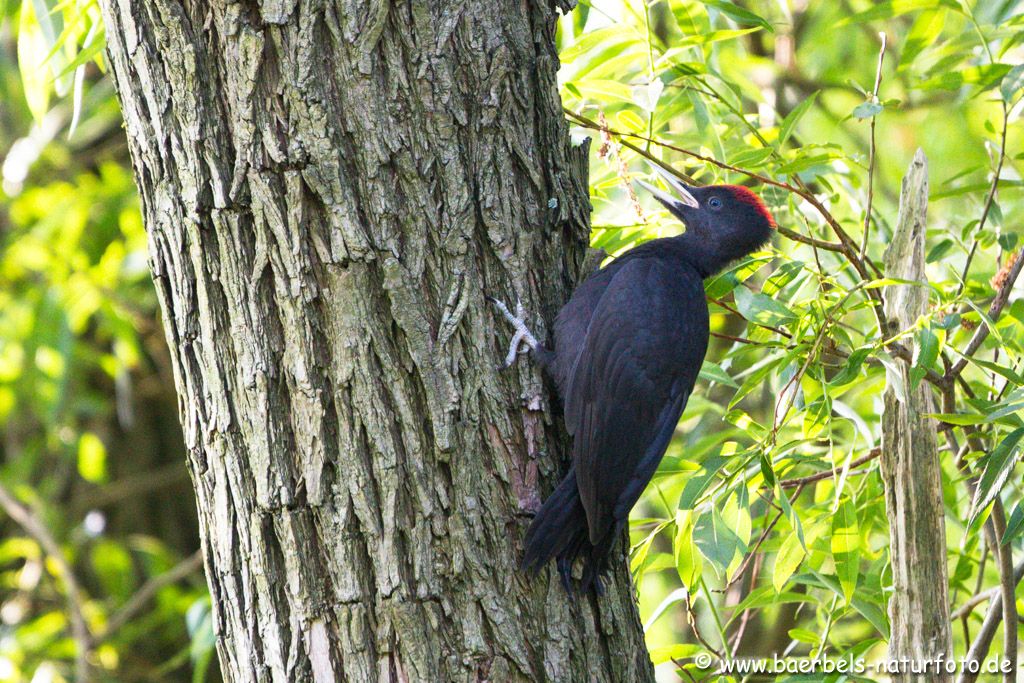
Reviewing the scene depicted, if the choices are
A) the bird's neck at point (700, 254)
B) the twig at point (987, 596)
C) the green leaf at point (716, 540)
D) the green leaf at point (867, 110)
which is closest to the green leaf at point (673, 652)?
the green leaf at point (716, 540)

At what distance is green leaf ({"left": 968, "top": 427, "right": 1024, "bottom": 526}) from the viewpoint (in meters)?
1.95

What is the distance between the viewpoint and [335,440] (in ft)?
5.85

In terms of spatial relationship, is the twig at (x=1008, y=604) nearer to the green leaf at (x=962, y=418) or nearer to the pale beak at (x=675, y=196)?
the green leaf at (x=962, y=418)

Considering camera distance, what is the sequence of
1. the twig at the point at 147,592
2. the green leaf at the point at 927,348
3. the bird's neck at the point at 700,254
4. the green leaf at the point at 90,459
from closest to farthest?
the green leaf at the point at 927,348 → the bird's neck at the point at 700,254 → the twig at the point at 147,592 → the green leaf at the point at 90,459

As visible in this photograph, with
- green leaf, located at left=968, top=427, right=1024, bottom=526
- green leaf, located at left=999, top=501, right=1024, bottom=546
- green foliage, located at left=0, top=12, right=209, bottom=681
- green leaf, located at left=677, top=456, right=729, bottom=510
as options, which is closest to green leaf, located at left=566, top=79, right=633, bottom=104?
green leaf, located at left=677, top=456, right=729, bottom=510

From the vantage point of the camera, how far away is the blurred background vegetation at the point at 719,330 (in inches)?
88.9

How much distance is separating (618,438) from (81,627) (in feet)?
11.5

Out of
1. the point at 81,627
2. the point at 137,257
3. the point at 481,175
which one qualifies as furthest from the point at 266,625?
the point at 81,627

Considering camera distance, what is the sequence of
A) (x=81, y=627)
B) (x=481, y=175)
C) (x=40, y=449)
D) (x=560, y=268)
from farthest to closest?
(x=40, y=449) < (x=81, y=627) < (x=560, y=268) < (x=481, y=175)

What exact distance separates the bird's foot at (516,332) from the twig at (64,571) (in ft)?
10.7

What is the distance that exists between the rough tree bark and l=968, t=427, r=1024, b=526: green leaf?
0.81m

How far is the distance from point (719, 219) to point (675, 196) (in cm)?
20

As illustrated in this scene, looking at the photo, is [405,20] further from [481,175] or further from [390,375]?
[390,375]

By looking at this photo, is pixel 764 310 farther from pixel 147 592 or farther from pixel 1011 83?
pixel 147 592
